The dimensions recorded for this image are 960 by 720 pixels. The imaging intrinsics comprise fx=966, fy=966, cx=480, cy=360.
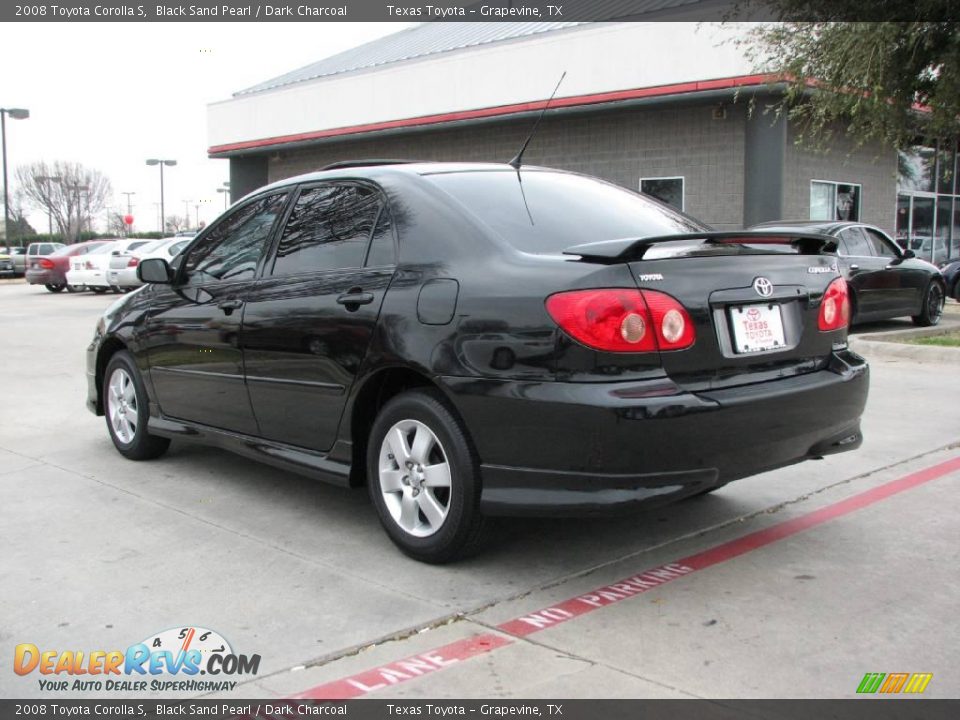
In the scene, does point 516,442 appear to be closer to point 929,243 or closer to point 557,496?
point 557,496

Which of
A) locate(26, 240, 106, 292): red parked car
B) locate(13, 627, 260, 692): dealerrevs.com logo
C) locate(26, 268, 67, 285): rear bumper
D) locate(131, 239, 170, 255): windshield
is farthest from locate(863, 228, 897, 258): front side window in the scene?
locate(26, 268, 67, 285): rear bumper

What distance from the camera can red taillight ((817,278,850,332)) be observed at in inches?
164

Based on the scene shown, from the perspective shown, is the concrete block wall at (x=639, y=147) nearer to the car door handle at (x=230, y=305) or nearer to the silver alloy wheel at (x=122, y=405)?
the silver alloy wheel at (x=122, y=405)

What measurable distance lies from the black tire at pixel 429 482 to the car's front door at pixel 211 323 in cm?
106

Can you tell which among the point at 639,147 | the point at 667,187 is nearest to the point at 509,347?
the point at 667,187

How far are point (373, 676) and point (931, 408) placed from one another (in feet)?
18.9

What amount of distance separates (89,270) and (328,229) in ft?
70.7

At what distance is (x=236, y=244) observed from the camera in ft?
17.1

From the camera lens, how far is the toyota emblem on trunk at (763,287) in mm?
3850

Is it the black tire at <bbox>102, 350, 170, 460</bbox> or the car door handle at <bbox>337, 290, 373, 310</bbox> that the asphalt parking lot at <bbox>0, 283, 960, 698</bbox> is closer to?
the black tire at <bbox>102, 350, 170, 460</bbox>

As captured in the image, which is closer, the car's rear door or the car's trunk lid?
the car's trunk lid

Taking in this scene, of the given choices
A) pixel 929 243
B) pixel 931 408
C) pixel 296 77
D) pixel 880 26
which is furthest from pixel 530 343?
pixel 296 77

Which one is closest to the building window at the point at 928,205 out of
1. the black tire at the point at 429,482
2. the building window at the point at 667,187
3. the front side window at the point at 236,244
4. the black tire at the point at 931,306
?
the building window at the point at 667,187

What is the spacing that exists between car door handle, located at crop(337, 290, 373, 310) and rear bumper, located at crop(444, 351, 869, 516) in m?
0.63
